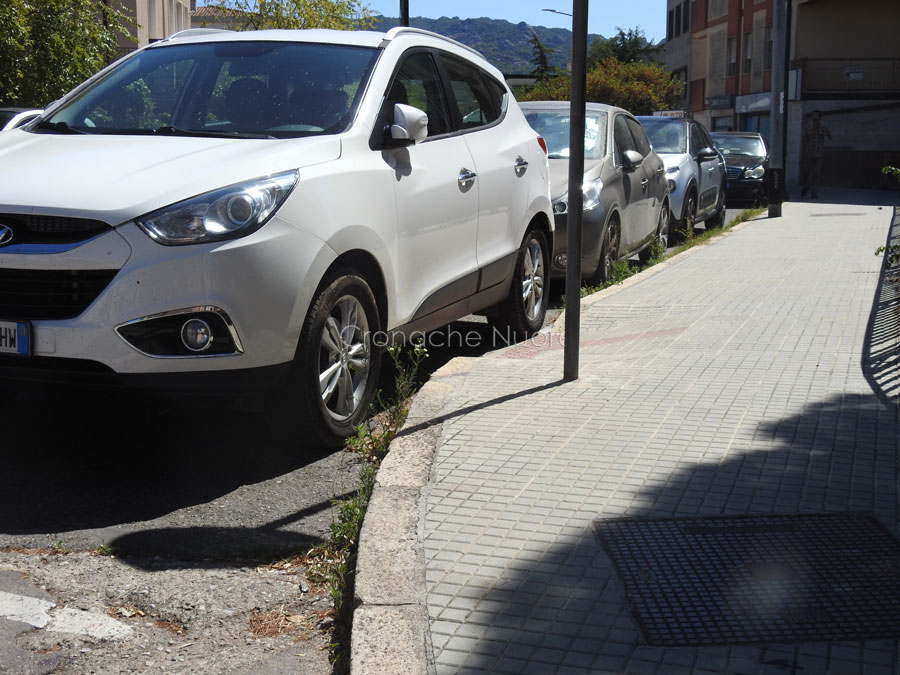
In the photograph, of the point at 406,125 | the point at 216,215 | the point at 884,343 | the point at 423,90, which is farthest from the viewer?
the point at 884,343

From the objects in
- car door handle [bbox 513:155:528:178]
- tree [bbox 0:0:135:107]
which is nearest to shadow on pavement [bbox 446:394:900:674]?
car door handle [bbox 513:155:528:178]

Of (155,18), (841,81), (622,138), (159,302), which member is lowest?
(159,302)

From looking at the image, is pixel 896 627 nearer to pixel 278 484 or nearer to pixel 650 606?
pixel 650 606

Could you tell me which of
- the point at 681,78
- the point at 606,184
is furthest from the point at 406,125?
the point at 681,78

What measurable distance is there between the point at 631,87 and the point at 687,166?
133 feet

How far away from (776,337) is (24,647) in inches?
194

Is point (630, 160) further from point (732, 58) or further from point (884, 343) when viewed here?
point (732, 58)

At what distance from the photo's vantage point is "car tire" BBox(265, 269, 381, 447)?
4559 mm

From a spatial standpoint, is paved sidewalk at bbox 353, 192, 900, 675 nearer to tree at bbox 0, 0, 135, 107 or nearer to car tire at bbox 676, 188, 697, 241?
car tire at bbox 676, 188, 697, 241

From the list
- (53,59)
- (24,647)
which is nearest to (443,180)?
(24,647)

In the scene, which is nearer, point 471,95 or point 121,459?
point 121,459

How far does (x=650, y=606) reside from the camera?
3.09 m

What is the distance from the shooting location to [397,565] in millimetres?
3369

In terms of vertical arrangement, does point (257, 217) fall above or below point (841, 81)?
below
